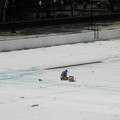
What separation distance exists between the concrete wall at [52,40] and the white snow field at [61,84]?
0.56 metres

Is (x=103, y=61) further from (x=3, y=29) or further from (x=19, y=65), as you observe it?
(x=3, y=29)

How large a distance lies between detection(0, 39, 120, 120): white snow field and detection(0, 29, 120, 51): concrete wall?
56cm

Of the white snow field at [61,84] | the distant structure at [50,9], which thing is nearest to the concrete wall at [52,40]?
the white snow field at [61,84]

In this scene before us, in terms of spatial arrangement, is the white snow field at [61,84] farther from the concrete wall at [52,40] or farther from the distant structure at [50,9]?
the distant structure at [50,9]

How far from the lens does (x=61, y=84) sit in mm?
18297

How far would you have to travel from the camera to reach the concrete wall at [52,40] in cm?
2741

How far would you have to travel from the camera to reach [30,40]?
28328 millimetres

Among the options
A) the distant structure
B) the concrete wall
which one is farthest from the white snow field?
the distant structure

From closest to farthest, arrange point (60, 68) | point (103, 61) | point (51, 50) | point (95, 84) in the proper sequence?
point (95, 84)
point (60, 68)
point (103, 61)
point (51, 50)

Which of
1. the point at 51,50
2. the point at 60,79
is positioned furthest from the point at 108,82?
the point at 51,50

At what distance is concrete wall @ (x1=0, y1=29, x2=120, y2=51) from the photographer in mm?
Result: 27406

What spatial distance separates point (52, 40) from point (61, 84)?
11.2 m

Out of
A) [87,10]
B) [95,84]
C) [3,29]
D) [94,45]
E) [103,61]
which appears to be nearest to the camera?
[95,84]

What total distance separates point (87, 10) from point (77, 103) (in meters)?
29.8
